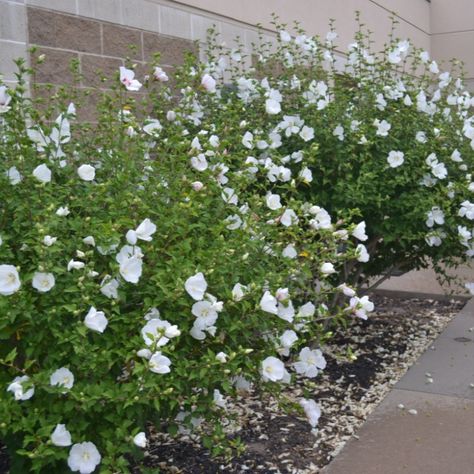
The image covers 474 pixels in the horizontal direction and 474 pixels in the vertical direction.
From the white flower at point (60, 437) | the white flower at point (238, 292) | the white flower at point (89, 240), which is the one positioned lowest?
the white flower at point (60, 437)

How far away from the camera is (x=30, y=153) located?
289 centimetres

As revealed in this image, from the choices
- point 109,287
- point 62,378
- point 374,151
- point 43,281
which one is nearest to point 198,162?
point 109,287

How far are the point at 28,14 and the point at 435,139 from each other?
2.60 meters

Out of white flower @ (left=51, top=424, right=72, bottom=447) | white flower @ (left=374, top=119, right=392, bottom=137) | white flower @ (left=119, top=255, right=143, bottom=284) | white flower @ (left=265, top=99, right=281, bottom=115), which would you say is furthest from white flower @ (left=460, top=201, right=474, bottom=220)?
white flower @ (left=51, top=424, right=72, bottom=447)

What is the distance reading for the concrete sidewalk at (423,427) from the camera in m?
3.48

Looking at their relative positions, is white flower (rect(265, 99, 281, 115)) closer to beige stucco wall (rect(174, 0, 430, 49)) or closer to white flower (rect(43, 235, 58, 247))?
beige stucco wall (rect(174, 0, 430, 49))

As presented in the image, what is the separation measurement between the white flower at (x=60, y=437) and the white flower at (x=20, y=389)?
132 mm

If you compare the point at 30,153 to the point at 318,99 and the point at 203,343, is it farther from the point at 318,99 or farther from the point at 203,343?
the point at 318,99

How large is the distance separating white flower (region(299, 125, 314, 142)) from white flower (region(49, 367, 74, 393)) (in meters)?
2.66

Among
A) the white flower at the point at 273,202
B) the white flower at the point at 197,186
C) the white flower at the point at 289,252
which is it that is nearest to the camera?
the white flower at the point at 197,186

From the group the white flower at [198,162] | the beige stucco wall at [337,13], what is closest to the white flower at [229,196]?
the white flower at [198,162]

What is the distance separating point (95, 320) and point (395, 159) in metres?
2.82

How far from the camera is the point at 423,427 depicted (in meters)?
3.93

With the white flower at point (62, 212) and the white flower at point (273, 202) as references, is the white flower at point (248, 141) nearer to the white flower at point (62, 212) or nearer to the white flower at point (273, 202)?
the white flower at point (273, 202)
